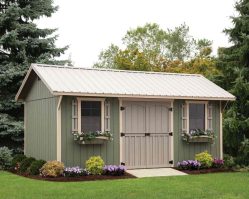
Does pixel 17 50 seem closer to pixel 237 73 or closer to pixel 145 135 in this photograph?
pixel 145 135

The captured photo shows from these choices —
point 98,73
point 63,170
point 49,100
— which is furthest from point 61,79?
point 63,170

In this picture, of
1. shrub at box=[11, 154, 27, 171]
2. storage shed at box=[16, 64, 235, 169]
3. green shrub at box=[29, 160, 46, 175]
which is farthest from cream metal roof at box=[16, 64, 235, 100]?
shrub at box=[11, 154, 27, 171]

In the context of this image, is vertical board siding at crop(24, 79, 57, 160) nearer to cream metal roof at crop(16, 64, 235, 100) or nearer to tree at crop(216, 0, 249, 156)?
cream metal roof at crop(16, 64, 235, 100)

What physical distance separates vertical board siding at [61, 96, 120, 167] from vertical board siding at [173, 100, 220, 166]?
2217 millimetres

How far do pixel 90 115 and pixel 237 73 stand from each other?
5.35 m

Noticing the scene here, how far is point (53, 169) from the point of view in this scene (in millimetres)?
12859

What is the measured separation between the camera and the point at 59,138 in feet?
44.8

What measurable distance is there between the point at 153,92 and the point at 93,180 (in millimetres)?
3805

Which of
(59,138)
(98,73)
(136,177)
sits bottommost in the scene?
(136,177)

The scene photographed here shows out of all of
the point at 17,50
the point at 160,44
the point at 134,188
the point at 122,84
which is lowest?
the point at 134,188

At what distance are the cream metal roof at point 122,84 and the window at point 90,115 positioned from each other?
422mm

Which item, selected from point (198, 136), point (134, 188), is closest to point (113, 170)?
point (134, 188)

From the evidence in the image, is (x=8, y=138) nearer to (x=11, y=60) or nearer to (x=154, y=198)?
(x=11, y=60)

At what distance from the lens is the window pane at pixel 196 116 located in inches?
625
